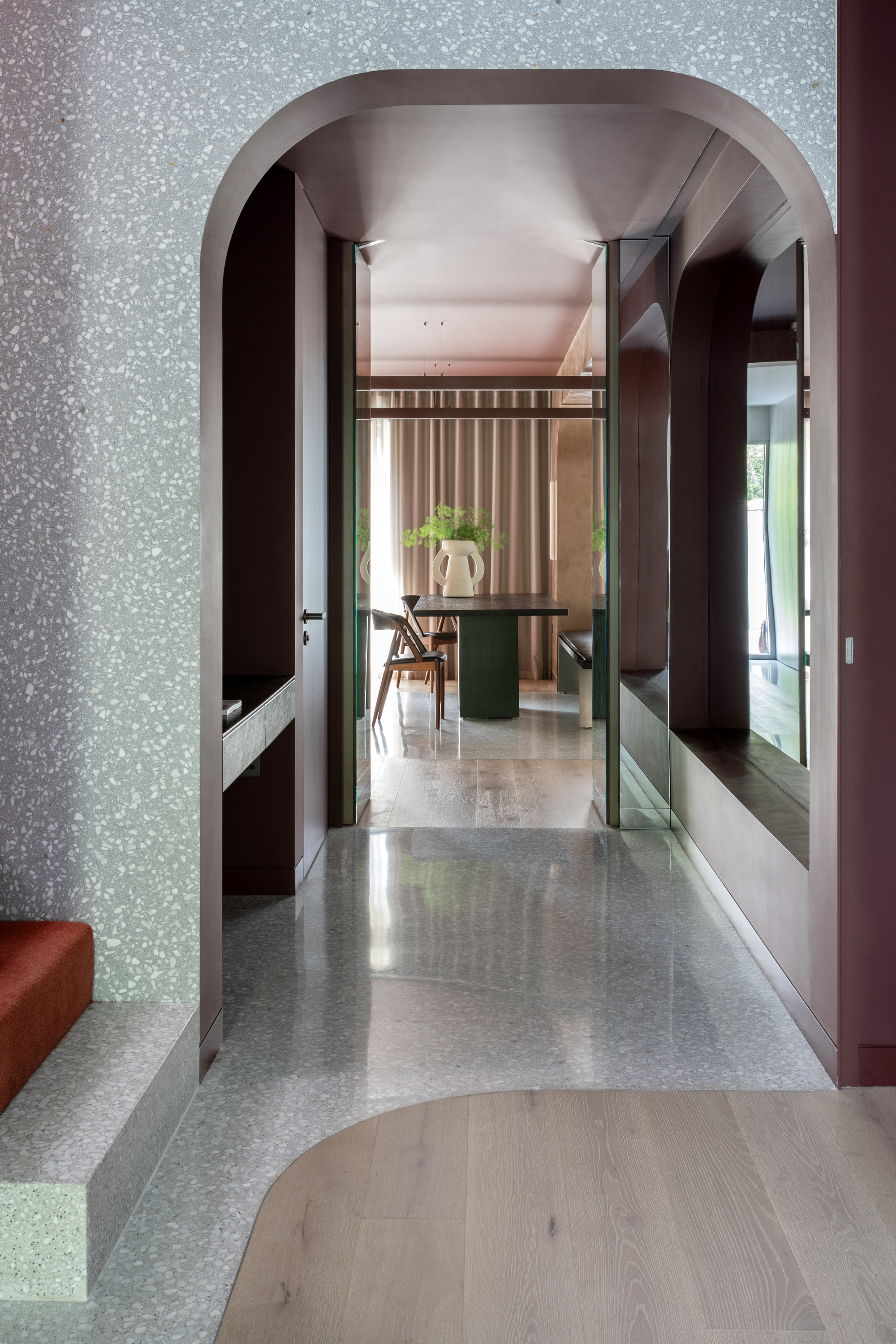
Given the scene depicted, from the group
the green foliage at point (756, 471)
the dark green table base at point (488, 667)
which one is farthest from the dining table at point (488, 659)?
the green foliage at point (756, 471)

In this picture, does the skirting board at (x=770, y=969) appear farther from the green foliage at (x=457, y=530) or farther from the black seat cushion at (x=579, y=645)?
the green foliage at (x=457, y=530)

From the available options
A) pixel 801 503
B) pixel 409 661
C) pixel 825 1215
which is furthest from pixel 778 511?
pixel 409 661

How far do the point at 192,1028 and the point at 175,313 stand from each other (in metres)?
1.55

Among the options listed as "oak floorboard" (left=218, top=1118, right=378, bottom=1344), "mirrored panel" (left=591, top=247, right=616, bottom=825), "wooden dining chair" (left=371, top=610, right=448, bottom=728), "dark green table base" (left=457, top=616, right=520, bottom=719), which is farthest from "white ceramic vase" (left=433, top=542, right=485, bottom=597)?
"oak floorboard" (left=218, top=1118, right=378, bottom=1344)

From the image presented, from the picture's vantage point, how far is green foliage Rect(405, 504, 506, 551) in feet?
29.2

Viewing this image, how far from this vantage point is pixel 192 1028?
226 cm

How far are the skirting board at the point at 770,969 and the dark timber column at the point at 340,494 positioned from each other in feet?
5.32

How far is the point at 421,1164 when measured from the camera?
6.57 ft

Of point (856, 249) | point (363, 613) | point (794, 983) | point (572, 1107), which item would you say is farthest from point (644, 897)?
point (856, 249)

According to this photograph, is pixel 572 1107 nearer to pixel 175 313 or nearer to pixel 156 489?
pixel 156 489

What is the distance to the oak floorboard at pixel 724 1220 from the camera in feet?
5.22

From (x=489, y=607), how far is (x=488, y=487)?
255cm

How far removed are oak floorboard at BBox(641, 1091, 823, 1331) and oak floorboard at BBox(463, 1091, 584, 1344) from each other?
0.21 m

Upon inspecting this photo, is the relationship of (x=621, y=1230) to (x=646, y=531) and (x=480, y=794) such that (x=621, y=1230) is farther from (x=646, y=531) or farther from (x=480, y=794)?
(x=480, y=794)
